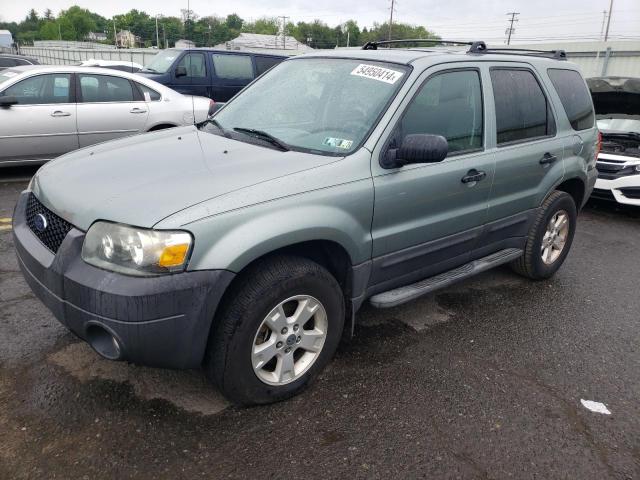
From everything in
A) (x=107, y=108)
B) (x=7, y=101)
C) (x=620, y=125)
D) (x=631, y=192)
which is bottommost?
(x=631, y=192)

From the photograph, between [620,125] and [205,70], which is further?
[205,70]

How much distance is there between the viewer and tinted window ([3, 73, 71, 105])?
6848 mm

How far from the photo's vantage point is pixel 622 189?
689cm

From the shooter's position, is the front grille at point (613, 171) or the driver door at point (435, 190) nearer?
the driver door at point (435, 190)

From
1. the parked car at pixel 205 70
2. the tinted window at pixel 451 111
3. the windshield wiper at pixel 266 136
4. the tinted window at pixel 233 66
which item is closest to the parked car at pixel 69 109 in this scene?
the parked car at pixel 205 70

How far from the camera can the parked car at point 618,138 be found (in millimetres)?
6848

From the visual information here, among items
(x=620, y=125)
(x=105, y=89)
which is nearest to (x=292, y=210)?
(x=105, y=89)

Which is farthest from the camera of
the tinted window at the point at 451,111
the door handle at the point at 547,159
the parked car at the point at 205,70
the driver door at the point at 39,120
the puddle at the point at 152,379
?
the parked car at the point at 205,70

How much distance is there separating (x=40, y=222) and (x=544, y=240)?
3787 millimetres

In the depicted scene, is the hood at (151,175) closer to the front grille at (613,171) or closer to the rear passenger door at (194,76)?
the front grille at (613,171)

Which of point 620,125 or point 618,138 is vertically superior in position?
point 620,125

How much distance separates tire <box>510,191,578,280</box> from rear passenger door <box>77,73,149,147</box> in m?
5.62

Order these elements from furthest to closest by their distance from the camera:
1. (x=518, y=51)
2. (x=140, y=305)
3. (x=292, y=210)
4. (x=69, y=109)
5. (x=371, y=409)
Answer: (x=69, y=109) < (x=518, y=51) < (x=371, y=409) < (x=292, y=210) < (x=140, y=305)

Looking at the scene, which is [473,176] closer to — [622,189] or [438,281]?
[438,281]
